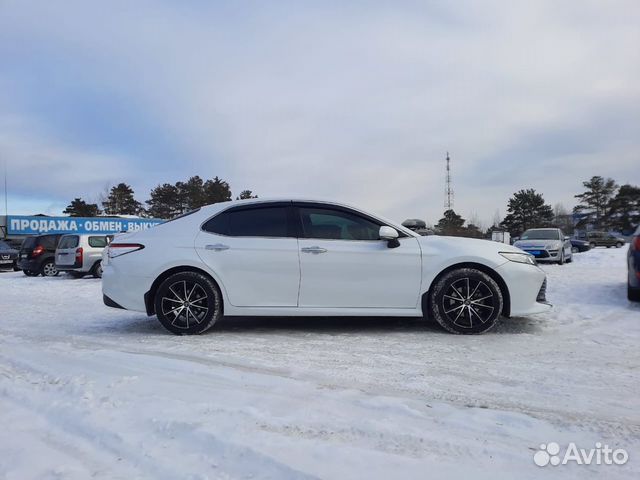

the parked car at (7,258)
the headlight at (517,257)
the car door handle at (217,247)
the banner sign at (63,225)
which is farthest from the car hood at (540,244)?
the banner sign at (63,225)

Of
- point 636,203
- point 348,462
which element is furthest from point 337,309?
point 636,203

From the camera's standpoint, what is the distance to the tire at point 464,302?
4.91 metres

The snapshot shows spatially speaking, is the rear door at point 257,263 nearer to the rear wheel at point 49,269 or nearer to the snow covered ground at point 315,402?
the snow covered ground at point 315,402

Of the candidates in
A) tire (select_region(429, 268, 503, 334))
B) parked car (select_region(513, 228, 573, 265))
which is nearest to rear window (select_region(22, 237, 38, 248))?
tire (select_region(429, 268, 503, 334))

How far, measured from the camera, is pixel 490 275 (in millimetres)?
5004

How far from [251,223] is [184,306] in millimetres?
1143

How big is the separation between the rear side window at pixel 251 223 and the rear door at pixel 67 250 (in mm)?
11447

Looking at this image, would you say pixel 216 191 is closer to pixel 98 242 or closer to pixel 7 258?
pixel 7 258

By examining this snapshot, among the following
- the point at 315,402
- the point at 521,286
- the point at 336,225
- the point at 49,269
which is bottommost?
the point at 315,402

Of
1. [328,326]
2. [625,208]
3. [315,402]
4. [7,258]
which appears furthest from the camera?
[625,208]

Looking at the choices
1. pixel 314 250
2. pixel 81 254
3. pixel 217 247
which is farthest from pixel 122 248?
pixel 81 254

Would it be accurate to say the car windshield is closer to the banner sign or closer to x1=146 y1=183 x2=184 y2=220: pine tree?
the banner sign

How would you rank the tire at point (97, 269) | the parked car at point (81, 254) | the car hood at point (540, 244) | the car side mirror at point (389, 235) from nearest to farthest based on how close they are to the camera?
the car side mirror at point (389, 235) → the parked car at point (81, 254) → the tire at point (97, 269) → the car hood at point (540, 244)

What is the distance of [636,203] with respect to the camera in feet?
183
